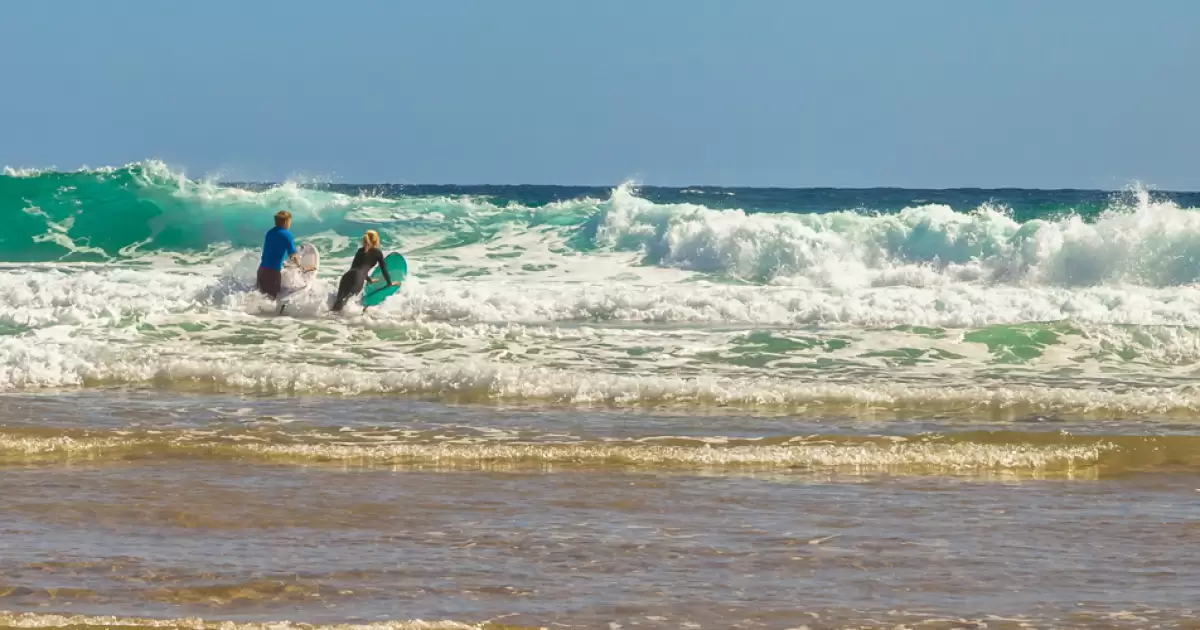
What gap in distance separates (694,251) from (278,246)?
972cm

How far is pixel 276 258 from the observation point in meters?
15.4

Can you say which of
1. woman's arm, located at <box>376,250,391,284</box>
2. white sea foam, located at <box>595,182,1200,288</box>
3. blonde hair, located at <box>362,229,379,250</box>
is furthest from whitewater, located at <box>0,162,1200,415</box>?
blonde hair, located at <box>362,229,379,250</box>

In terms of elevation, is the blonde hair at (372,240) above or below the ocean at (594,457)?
above

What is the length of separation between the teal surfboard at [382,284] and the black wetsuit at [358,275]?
118 mm

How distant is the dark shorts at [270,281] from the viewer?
15258mm

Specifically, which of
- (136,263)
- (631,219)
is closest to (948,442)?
(631,219)

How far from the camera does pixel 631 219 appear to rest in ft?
84.2

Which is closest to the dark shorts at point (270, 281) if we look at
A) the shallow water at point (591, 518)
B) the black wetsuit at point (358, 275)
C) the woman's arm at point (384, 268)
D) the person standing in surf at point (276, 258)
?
the person standing in surf at point (276, 258)

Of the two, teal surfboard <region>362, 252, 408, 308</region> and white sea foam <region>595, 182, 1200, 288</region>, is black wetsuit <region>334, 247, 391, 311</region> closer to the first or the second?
teal surfboard <region>362, 252, 408, 308</region>

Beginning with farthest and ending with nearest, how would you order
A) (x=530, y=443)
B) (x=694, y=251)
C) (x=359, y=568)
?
1. (x=694, y=251)
2. (x=530, y=443)
3. (x=359, y=568)

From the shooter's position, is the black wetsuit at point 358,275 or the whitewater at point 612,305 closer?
the whitewater at point 612,305

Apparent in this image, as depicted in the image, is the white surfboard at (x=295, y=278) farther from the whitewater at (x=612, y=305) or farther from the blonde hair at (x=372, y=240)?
the blonde hair at (x=372, y=240)

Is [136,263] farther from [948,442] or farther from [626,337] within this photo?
[948,442]

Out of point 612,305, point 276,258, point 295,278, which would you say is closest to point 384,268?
point 295,278
